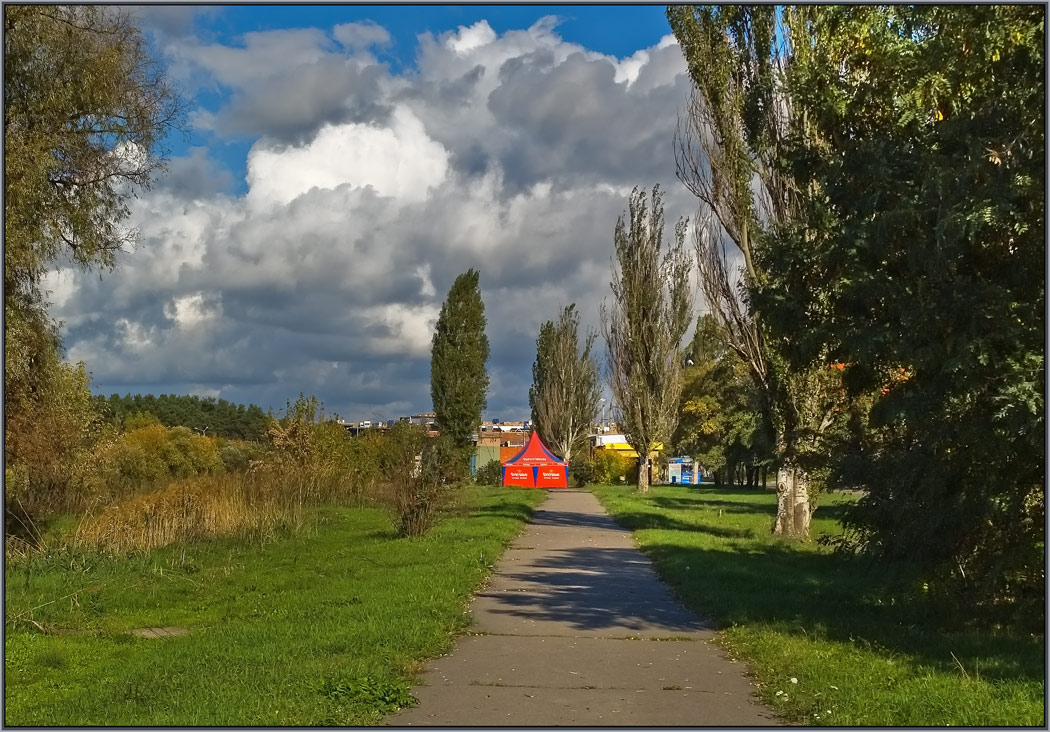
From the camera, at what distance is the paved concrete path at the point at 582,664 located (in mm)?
6965

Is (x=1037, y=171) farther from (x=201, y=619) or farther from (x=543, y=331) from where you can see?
(x=543, y=331)

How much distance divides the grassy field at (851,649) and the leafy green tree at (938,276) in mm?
865

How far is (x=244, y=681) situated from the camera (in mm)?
7570

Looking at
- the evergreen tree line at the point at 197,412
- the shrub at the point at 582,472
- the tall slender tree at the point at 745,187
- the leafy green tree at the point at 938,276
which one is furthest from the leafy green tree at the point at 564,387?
the leafy green tree at the point at 938,276

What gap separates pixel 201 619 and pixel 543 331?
195ft

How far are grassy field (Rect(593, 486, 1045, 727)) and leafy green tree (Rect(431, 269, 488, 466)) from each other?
35.6 meters

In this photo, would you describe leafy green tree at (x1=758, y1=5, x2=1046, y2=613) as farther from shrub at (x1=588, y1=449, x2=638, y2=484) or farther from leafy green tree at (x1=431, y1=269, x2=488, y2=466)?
shrub at (x1=588, y1=449, x2=638, y2=484)

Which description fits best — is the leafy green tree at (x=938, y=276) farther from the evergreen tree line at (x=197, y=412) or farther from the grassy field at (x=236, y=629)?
the evergreen tree line at (x=197, y=412)

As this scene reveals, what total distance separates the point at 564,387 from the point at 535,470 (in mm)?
21020

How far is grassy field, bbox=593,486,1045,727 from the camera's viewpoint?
6.98 meters

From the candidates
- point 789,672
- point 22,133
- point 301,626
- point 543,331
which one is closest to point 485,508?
point 22,133

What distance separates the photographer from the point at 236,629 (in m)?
10.0

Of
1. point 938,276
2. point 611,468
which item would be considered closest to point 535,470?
point 611,468

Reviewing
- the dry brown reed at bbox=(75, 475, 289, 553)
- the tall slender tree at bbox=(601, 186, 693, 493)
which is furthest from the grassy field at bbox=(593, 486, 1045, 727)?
the tall slender tree at bbox=(601, 186, 693, 493)
